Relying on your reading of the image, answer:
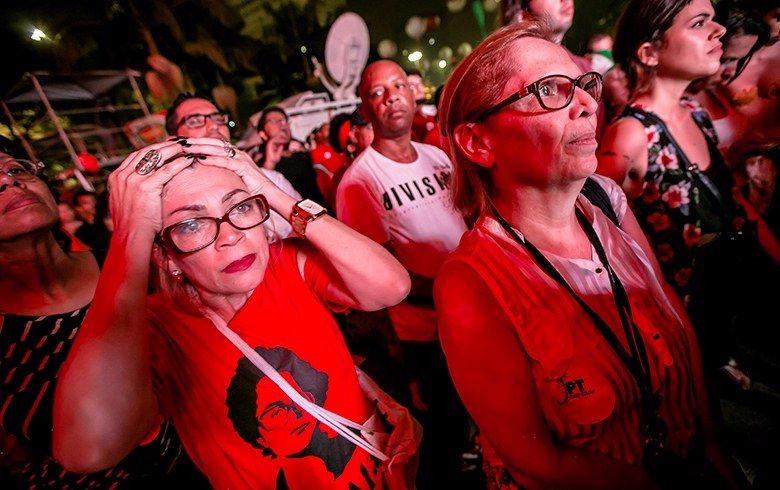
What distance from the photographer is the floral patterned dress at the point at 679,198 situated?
2023mm

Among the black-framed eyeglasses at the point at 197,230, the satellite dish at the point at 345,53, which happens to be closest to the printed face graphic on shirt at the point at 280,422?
the black-framed eyeglasses at the point at 197,230

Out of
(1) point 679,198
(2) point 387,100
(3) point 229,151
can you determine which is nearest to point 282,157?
(2) point 387,100

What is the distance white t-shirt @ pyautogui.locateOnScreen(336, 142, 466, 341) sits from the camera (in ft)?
8.34

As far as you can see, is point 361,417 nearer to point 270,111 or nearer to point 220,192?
point 220,192

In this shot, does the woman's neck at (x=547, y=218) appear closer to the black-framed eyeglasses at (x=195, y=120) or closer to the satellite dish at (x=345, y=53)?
the black-framed eyeglasses at (x=195, y=120)

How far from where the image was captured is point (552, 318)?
116 cm

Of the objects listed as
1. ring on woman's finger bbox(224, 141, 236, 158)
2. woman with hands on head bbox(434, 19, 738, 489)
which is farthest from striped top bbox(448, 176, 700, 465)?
ring on woman's finger bbox(224, 141, 236, 158)

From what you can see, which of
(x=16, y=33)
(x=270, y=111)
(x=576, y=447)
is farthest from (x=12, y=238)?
(x=16, y=33)

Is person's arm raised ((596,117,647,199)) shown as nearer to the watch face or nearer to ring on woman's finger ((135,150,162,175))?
the watch face

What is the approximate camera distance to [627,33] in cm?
215

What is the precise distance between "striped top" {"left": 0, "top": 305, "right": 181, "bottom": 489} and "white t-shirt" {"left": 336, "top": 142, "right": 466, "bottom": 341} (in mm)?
1636

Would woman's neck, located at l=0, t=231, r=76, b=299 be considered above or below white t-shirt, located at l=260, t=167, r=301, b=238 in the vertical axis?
above

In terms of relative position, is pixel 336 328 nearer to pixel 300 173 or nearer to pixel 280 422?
pixel 280 422

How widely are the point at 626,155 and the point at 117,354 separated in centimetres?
256
